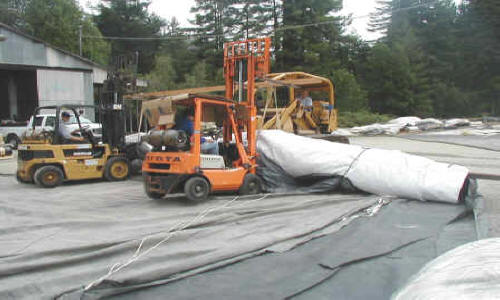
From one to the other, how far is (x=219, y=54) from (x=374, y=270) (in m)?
33.5

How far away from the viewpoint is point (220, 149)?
7621mm

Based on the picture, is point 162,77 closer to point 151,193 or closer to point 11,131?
point 11,131

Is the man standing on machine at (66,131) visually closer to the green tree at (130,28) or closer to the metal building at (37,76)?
the metal building at (37,76)

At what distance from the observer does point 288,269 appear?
367 centimetres

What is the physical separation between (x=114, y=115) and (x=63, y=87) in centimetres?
1603

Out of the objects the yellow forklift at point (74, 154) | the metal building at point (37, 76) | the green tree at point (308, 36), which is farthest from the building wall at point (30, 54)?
the green tree at point (308, 36)

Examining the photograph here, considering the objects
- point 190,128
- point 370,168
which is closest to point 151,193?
point 190,128

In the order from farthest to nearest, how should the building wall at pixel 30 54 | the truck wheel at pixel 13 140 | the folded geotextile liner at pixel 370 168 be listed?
the building wall at pixel 30 54 < the truck wheel at pixel 13 140 < the folded geotextile liner at pixel 370 168

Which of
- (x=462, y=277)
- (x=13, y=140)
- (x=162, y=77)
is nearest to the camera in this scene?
(x=462, y=277)

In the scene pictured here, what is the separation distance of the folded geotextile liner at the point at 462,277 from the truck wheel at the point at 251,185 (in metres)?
4.44

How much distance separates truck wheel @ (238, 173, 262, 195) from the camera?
6.98 m

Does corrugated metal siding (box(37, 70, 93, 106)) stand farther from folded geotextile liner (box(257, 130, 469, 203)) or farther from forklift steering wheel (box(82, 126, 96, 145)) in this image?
folded geotextile liner (box(257, 130, 469, 203))

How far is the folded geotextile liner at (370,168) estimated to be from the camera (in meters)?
6.02

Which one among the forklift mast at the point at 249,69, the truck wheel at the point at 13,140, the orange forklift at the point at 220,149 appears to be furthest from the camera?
the truck wheel at the point at 13,140
